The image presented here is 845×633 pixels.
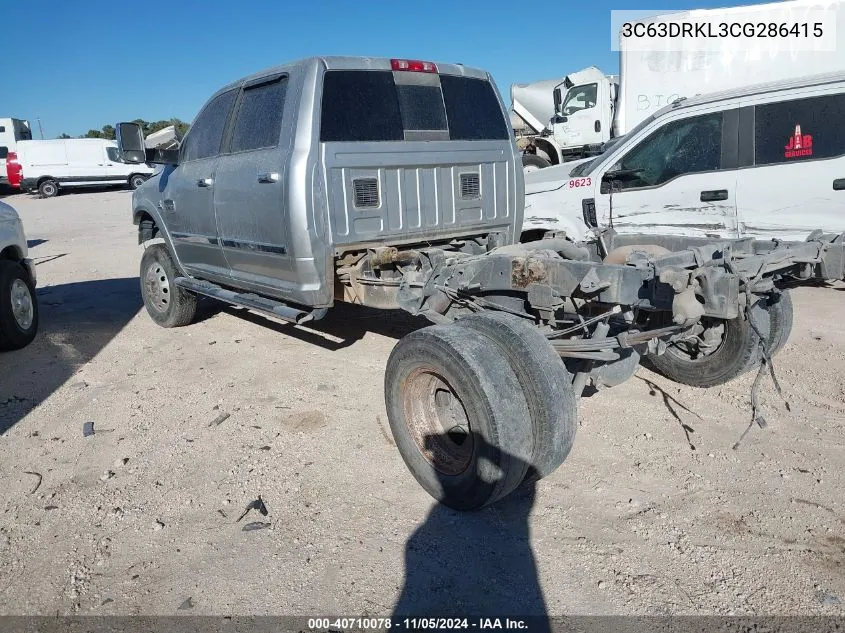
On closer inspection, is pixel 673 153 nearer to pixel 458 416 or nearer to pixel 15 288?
pixel 458 416

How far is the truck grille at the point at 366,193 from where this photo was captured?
4.22m

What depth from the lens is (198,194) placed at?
17.8 ft

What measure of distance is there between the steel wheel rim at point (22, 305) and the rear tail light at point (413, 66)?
14.6 ft

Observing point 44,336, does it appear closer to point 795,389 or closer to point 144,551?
point 144,551

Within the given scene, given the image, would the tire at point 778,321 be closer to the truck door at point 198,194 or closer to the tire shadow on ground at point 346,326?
the tire shadow on ground at point 346,326

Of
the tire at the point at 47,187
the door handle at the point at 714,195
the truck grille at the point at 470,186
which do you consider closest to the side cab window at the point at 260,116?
the truck grille at the point at 470,186

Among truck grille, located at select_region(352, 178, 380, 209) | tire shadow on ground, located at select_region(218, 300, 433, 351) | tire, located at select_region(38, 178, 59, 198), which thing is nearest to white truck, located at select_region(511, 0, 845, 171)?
tire shadow on ground, located at select_region(218, 300, 433, 351)

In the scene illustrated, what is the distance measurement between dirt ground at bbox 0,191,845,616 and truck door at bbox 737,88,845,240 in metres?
1.05

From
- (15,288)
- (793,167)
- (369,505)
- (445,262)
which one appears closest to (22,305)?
(15,288)

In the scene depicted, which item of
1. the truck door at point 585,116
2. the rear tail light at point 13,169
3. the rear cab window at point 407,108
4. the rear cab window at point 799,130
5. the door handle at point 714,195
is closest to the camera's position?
the rear cab window at point 407,108

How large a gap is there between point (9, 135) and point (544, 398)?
113ft

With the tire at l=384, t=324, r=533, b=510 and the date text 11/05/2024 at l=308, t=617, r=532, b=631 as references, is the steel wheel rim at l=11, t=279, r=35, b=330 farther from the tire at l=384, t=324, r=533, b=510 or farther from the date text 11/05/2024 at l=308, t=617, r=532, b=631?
the date text 11/05/2024 at l=308, t=617, r=532, b=631

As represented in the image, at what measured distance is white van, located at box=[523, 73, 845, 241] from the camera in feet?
18.5

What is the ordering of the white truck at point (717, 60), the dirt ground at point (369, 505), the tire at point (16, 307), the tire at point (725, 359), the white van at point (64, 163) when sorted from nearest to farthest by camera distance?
1. the dirt ground at point (369, 505)
2. the tire at point (725, 359)
3. the tire at point (16, 307)
4. the white truck at point (717, 60)
5. the white van at point (64, 163)
